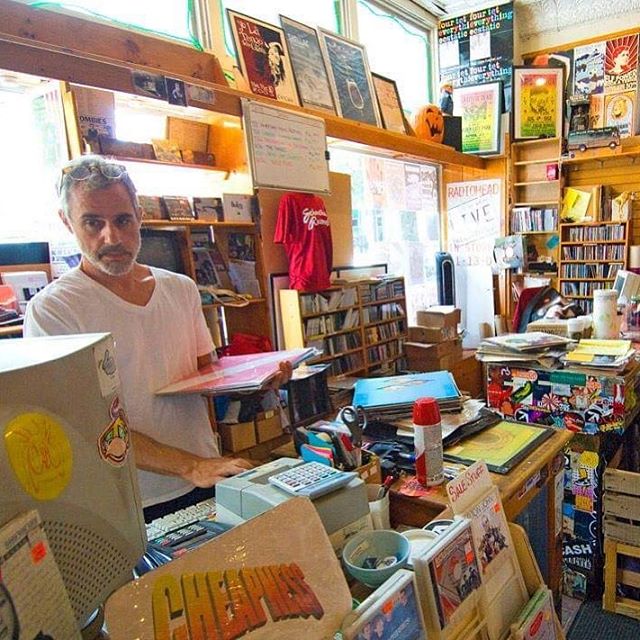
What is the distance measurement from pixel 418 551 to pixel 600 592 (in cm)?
181

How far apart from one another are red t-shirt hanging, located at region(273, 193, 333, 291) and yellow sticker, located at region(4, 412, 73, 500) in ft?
10.4

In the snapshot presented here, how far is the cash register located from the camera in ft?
2.84

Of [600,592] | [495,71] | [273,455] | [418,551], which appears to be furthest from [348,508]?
[495,71]

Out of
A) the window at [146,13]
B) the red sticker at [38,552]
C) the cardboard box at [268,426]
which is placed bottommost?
the cardboard box at [268,426]

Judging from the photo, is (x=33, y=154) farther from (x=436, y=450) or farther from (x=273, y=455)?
(x=436, y=450)

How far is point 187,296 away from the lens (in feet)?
5.02

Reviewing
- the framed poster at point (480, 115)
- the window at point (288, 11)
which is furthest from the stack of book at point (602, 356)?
the framed poster at point (480, 115)

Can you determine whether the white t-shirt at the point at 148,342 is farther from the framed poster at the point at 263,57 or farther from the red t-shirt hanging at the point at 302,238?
the framed poster at the point at 263,57

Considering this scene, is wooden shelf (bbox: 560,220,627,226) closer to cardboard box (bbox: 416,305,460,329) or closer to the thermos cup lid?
cardboard box (bbox: 416,305,460,329)

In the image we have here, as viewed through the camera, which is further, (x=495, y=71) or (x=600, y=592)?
(x=495, y=71)

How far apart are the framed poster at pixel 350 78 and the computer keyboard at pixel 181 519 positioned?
374cm

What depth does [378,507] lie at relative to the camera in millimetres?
1056

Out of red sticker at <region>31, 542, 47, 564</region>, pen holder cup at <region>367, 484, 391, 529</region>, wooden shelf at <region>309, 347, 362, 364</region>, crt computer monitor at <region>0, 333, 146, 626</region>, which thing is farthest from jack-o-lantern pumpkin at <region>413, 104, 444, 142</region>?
red sticker at <region>31, 542, 47, 564</region>

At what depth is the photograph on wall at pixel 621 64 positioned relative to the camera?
214 inches
